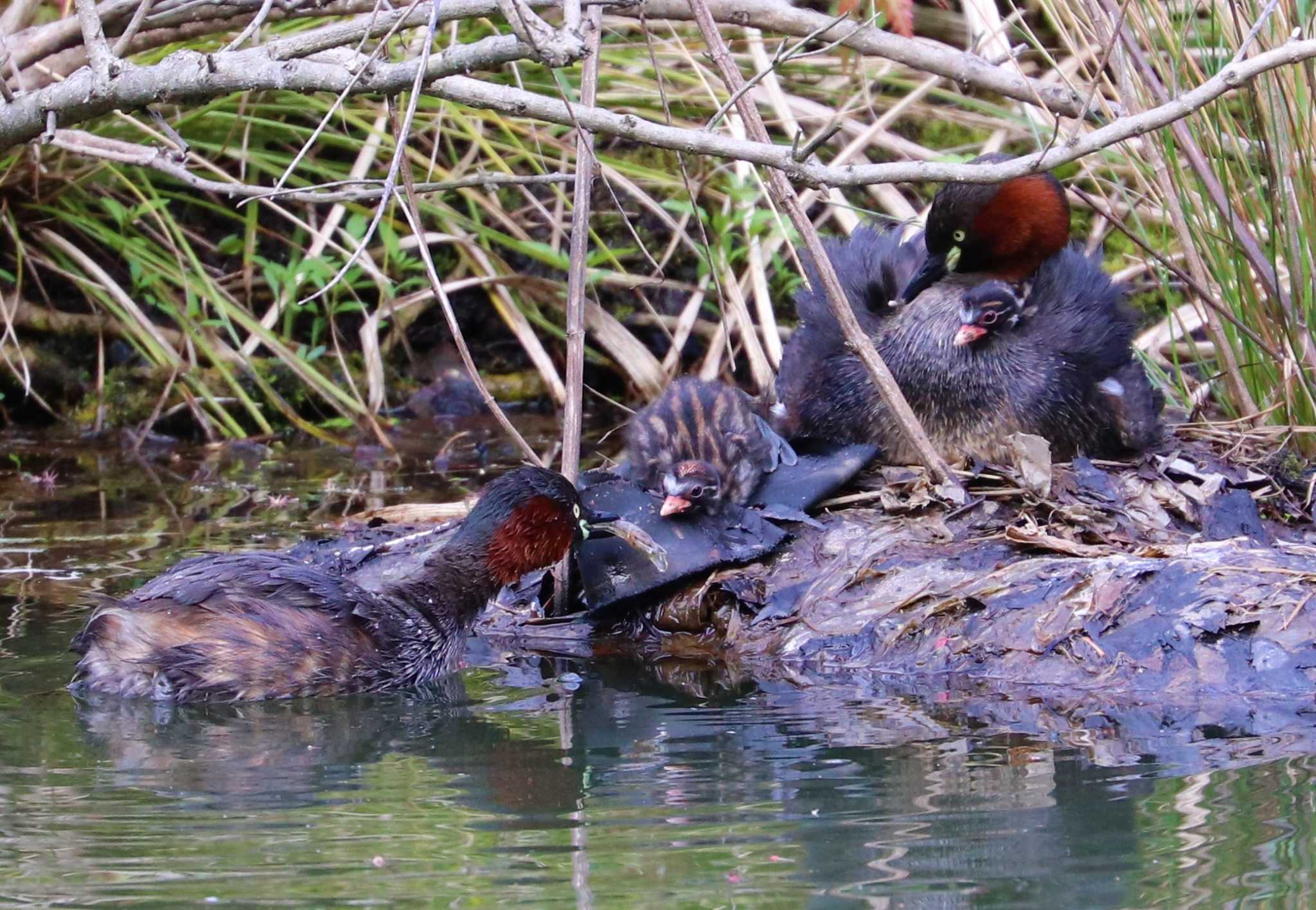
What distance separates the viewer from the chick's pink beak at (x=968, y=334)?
5.30m

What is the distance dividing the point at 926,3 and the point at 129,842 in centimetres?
721

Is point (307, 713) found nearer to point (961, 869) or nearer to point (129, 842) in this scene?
point (129, 842)

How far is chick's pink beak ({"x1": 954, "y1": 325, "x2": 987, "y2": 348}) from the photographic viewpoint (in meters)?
5.30

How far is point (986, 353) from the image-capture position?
536 centimetres

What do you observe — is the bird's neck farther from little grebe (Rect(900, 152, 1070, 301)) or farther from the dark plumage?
little grebe (Rect(900, 152, 1070, 301))

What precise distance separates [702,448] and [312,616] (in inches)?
52.4

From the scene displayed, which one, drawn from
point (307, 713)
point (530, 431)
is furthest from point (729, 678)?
point (530, 431)

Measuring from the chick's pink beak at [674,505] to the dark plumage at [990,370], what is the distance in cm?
71

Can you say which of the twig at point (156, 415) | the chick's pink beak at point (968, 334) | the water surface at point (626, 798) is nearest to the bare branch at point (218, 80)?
the water surface at point (626, 798)

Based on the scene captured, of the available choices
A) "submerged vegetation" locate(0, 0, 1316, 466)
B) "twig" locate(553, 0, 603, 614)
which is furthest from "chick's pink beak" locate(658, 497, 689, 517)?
"submerged vegetation" locate(0, 0, 1316, 466)

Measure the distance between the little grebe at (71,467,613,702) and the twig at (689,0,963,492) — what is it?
2.98 ft

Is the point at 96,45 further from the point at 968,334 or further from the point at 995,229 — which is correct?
the point at 995,229

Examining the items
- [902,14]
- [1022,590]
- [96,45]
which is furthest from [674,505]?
[96,45]

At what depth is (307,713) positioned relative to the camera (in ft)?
14.0
